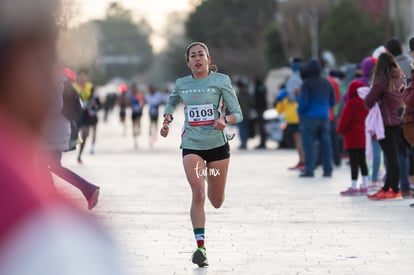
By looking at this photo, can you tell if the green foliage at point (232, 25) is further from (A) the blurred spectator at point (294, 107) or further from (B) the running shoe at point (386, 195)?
(B) the running shoe at point (386, 195)

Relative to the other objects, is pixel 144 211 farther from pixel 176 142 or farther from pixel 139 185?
pixel 176 142

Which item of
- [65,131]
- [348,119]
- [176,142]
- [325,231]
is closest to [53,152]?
[65,131]

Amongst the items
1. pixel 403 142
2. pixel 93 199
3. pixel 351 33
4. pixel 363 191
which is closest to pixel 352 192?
pixel 363 191

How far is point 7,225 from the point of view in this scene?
37.3 feet

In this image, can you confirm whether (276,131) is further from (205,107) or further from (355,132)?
(205,107)

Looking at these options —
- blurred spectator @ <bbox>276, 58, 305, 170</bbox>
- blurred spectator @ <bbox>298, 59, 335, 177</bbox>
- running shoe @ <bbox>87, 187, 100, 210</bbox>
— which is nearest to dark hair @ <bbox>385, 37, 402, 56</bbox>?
blurred spectator @ <bbox>298, 59, 335, 177</bbox>

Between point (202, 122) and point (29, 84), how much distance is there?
3.29m

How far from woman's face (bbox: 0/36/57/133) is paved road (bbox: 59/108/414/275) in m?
1.31

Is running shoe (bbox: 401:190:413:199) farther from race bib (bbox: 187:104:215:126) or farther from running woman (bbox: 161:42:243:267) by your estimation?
race bib (bbox: 187:104:215:126)

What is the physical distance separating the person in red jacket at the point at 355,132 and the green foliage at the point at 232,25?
267 ft

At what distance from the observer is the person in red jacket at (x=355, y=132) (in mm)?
15664

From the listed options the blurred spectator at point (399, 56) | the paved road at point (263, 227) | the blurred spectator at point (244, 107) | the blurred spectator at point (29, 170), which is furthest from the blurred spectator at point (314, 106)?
the blurred spectator at point (244, 107)

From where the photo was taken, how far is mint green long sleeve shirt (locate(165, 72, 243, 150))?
9.79 metres

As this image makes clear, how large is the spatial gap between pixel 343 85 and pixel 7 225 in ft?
39.7
